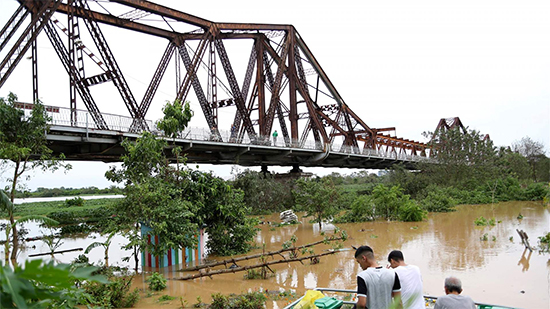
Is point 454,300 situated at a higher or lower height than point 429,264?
higher

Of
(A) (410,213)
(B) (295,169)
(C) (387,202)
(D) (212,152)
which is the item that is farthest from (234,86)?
(A) (410,213)

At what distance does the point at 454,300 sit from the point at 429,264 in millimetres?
7138

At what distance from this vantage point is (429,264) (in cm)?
1065

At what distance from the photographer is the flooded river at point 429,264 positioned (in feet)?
26.6

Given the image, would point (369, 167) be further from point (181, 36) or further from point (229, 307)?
point (229, 307)

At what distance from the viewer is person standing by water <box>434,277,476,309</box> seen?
→ 160 inches

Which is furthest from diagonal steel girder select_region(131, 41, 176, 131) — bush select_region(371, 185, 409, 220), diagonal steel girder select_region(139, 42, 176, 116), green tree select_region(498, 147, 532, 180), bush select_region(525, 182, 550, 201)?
green tree select_region(498, 147, 532, 180)

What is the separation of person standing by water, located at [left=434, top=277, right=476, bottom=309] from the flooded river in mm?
3862

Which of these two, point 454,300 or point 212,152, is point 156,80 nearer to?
point 212,152

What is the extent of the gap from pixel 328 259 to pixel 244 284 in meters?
3.56

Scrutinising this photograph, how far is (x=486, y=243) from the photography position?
13.3m

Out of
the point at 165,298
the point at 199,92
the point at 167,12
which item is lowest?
the point at 165,298

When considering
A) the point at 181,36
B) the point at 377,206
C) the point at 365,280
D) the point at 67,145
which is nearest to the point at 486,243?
the point at 377,206

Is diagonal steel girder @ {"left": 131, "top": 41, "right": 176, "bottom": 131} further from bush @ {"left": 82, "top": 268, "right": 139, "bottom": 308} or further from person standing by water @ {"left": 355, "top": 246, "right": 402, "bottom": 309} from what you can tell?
person standing by water @ {"left": 355, "top": 246, "right": 402, "bottom": 309}
